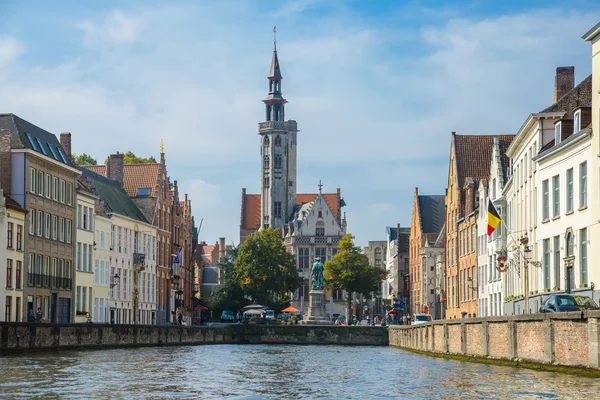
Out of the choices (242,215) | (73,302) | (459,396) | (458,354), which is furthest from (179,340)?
(242,215)

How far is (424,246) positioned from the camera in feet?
420

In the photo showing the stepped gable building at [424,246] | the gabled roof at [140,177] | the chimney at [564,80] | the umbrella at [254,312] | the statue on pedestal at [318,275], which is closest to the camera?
the chimney at [564,80]

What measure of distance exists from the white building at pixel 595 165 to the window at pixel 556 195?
6.01 metres

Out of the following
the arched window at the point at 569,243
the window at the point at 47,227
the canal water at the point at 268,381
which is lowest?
the canal water at the point at 268,381

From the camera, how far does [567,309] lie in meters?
39.0

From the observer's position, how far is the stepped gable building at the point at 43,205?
68.2m

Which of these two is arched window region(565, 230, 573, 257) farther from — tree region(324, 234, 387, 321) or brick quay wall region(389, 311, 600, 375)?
tree region(324, 234, 387, 321)

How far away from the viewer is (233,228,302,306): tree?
132 meters

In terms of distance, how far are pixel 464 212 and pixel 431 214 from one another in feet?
121

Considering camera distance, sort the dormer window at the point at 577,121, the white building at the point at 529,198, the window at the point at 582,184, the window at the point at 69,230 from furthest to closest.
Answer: the window at the point at 69,230, the white building at the point at 529,198, the dormer window at the point at 577,121, the window at the point at 582,184

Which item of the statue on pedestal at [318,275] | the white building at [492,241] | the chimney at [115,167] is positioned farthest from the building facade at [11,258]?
the statue on pedestal at [318,275]

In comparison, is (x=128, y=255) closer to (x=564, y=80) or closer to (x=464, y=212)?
(x=464, y=212)

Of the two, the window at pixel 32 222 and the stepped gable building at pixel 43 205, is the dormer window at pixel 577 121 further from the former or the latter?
the window at pixel 32 222

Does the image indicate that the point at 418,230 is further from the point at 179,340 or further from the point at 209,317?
the point at 179,340
